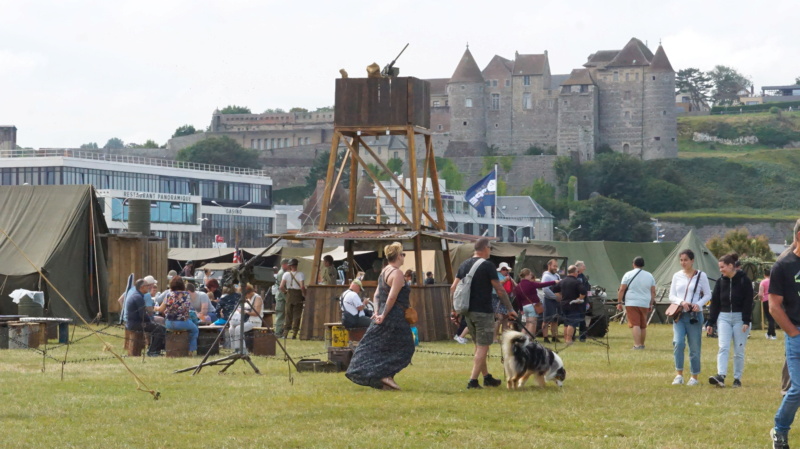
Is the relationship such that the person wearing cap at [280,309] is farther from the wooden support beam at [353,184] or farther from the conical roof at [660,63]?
the conical roof at [660,63]

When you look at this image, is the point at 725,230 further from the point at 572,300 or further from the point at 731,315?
the point at 731,315

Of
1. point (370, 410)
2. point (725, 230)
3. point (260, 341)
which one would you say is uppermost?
point (725, 230)

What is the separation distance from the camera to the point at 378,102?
69.2ft

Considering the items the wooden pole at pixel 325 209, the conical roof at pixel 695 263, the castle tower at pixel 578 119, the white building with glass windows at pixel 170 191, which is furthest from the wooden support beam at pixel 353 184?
the castle tower at pixel 578 119

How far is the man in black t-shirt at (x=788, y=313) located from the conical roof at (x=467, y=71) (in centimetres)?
13798

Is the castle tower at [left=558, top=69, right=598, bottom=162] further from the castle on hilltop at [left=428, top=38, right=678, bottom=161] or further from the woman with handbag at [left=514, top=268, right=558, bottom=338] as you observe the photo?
the woman with handbag at [left=514, top=268, right=558, bottom=338]

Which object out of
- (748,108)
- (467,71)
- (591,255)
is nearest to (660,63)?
(467,71)

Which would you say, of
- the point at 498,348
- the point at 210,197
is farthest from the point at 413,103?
the point at 210,197

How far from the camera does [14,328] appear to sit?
62.1 feet

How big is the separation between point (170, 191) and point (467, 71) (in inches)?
2406

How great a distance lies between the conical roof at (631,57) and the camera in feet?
462

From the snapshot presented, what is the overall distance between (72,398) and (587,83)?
432ft

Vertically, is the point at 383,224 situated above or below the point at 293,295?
above

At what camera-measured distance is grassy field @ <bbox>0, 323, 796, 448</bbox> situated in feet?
29.4
